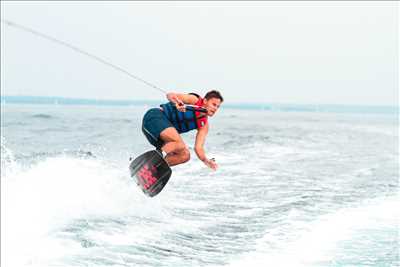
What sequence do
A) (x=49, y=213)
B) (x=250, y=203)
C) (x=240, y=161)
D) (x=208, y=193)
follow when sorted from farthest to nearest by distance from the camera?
(x=240, y=161) < (x=208, y=193) < (x=250, y=203) < (x=49, y=213)

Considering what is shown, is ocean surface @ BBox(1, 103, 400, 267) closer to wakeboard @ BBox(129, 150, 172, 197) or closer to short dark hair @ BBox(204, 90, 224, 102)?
wakeboard @ BBox(129, 150, 172, 197)

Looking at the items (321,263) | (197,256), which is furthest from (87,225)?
(321,263)

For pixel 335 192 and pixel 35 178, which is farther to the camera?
pixel 335 192

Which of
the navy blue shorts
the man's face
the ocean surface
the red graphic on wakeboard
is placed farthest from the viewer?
the red graphic on wakeboard

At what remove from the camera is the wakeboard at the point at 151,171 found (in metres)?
7.36

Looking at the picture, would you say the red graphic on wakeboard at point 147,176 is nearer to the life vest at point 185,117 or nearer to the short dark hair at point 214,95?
the life vest at point 185,117

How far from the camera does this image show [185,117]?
7.20 meters

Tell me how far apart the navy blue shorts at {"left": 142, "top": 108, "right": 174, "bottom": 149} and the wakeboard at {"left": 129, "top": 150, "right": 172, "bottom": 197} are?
0.19 m

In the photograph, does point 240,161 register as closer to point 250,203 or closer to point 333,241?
point 250,203

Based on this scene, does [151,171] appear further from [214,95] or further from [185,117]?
[214,95]

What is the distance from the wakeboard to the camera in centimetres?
736

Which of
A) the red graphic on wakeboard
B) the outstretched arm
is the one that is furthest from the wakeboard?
the outstretched arm

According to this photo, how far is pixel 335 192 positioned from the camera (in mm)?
12680

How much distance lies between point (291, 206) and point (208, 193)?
2.16m
